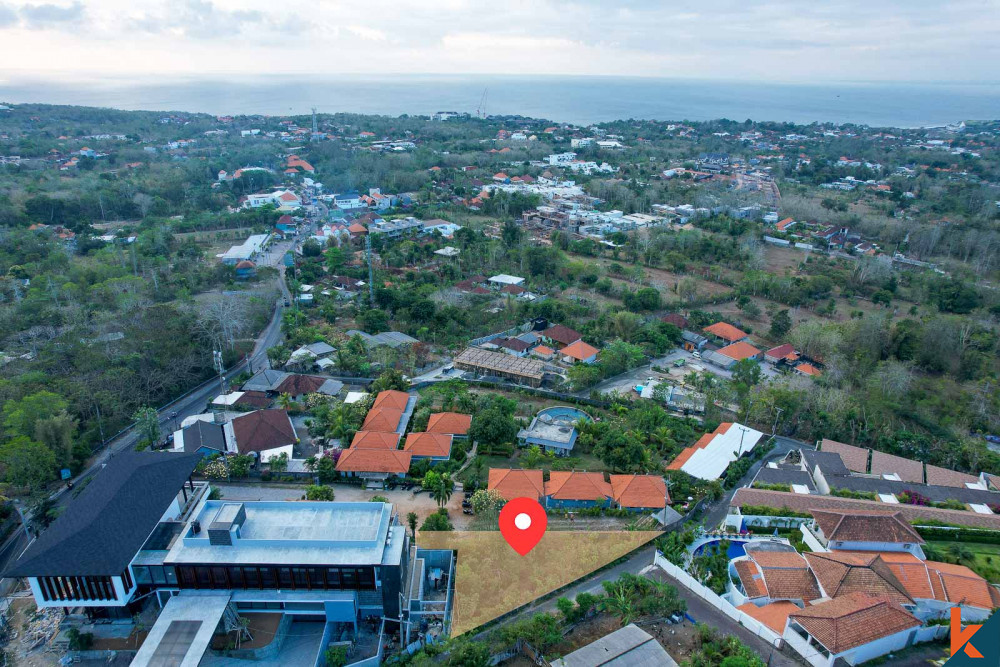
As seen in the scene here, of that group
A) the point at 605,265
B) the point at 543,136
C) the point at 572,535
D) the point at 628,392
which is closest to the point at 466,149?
the point at 543,136

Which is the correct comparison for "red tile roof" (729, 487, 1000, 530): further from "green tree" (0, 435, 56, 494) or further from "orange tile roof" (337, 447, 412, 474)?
"green tree" (0, 435, 56, 494)

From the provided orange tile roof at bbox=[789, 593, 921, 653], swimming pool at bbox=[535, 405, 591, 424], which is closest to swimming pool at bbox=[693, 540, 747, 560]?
orange tile roof at bbox=[789, 593, 921, 653]

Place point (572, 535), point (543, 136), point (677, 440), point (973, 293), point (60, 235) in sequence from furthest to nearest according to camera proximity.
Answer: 1. point (543, 136)
2. point (60, 235)
3. point (973, 293)
4. point (677, 440)
5. point (572, 535)

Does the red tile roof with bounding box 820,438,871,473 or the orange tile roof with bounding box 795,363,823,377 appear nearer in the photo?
the red tile roof with bounding box 820,438,871,473

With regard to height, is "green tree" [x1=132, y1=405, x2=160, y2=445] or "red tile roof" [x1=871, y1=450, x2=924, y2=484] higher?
"green tree" [x1=132, y1=405, x2=160, y2=445]

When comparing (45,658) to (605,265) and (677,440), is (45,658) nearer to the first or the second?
(677,440)

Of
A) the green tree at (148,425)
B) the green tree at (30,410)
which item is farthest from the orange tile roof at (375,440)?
the green tree at (30,410)

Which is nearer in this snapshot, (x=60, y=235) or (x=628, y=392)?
(x=628, y=392)

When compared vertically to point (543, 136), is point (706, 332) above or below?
below
